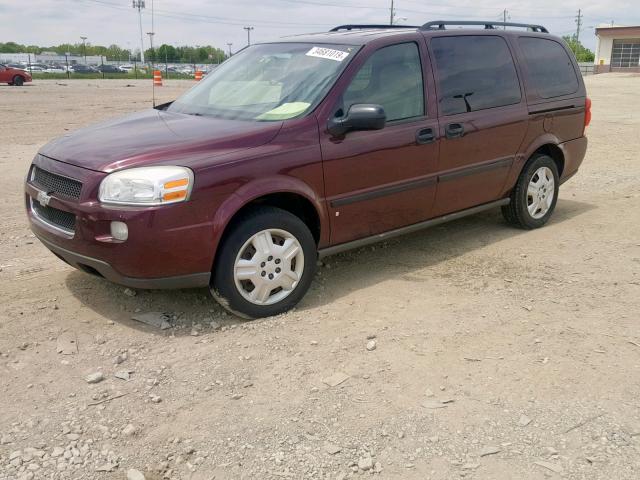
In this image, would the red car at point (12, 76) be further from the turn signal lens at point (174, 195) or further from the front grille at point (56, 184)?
the turn signal lens at point (174, 195)

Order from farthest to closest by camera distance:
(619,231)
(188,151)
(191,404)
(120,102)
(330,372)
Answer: (120,102) < (619,231) < (188,151) < (330,372) < (191,404)

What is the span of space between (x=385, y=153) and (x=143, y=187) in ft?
6.03

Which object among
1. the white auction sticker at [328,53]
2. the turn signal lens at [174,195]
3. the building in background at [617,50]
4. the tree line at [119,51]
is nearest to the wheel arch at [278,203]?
the turn signal lens at [174,195]

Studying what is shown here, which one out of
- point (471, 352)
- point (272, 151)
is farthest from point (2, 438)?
point (471, 352)

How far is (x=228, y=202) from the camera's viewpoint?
13.0ft

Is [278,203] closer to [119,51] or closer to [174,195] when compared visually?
[174,195]

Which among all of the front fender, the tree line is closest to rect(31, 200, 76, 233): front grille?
the front fender

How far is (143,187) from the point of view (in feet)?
12.4

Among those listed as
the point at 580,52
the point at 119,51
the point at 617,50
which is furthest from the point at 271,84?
the point at 119,51

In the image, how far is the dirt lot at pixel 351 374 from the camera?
9.51 ft

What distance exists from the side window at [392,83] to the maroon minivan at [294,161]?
0.01 m

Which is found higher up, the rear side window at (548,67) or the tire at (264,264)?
the rear side window at (548,67)

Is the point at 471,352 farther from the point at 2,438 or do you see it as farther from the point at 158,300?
the point at 2,438

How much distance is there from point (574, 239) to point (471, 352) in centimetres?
279
